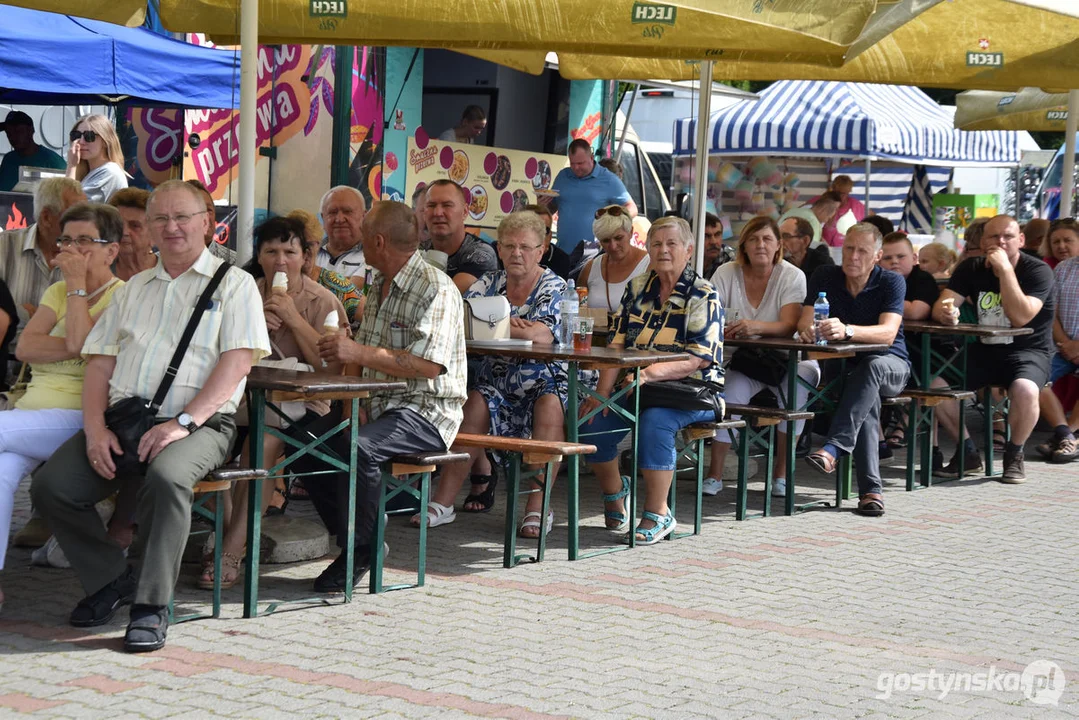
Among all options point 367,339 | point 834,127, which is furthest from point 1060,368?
point 834,127

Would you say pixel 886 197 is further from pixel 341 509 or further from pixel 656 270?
pixel 341 509

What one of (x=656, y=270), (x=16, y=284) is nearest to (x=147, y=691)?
(x=16, y=284)

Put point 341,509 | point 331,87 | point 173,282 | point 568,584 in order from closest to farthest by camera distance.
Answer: point 173,282
point 341,509
point 568,584
point 331,87

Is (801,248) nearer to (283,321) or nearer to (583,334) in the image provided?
(583,334)

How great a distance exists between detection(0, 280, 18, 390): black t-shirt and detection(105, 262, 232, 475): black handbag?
1193mm

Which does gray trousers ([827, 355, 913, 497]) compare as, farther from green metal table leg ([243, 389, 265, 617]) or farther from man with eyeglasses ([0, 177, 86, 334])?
man with eyeglasses ([0, 177, 86, 334])

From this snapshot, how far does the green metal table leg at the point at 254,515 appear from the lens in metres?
5.28

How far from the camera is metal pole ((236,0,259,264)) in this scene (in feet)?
20.9

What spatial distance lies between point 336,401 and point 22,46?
4.23 meters

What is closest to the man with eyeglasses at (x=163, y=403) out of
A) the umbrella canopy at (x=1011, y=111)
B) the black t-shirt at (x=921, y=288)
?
the black t-shirt at (x=921, y=288)

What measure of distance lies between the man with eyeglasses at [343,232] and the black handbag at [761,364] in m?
2.30

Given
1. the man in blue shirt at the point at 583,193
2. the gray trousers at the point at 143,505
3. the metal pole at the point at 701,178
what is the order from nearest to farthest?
1. the gray trousers at the point at 143,505
2. the metal pole at the point at 701,178
3. the man in blue shirt at the point at 583,193

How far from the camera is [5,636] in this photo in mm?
4891

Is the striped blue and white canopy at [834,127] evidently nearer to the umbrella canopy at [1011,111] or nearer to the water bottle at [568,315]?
the umbrella canopy at [1011,111]
